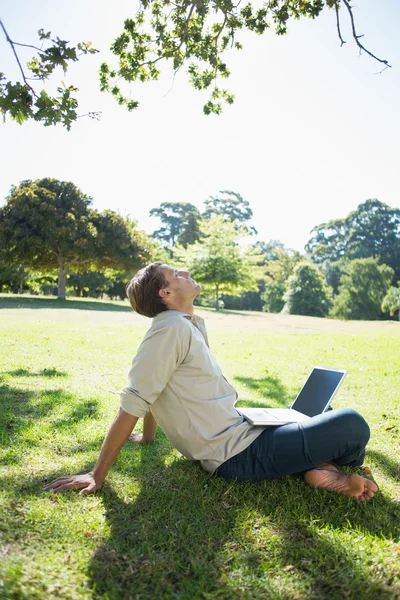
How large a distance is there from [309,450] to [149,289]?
1481 mm

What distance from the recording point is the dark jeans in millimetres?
2688

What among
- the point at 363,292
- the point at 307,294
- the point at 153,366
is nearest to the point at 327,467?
the point at 153,366

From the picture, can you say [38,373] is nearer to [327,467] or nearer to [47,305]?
[327,467]

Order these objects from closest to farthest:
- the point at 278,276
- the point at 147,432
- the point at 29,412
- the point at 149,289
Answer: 1. the point at 149,289
2. the point at 147,432
3. the point at 29,412
4. the point at 278,276

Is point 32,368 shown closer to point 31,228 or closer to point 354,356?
point 354,356

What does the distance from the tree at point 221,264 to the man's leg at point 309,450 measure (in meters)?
25.4

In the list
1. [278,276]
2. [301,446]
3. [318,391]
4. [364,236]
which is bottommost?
[301,446]

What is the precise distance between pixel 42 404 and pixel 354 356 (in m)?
7.23

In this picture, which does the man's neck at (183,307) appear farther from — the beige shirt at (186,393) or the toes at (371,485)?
the toes at (371,485)

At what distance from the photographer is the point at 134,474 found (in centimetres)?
312

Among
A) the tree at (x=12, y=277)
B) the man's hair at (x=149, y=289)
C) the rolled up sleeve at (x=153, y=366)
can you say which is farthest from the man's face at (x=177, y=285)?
the tree at (x=12, y=277)

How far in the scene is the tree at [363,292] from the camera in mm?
41875

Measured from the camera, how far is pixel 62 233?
81.3 ft

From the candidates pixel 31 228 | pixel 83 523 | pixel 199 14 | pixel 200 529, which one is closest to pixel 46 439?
pixel 83 523
